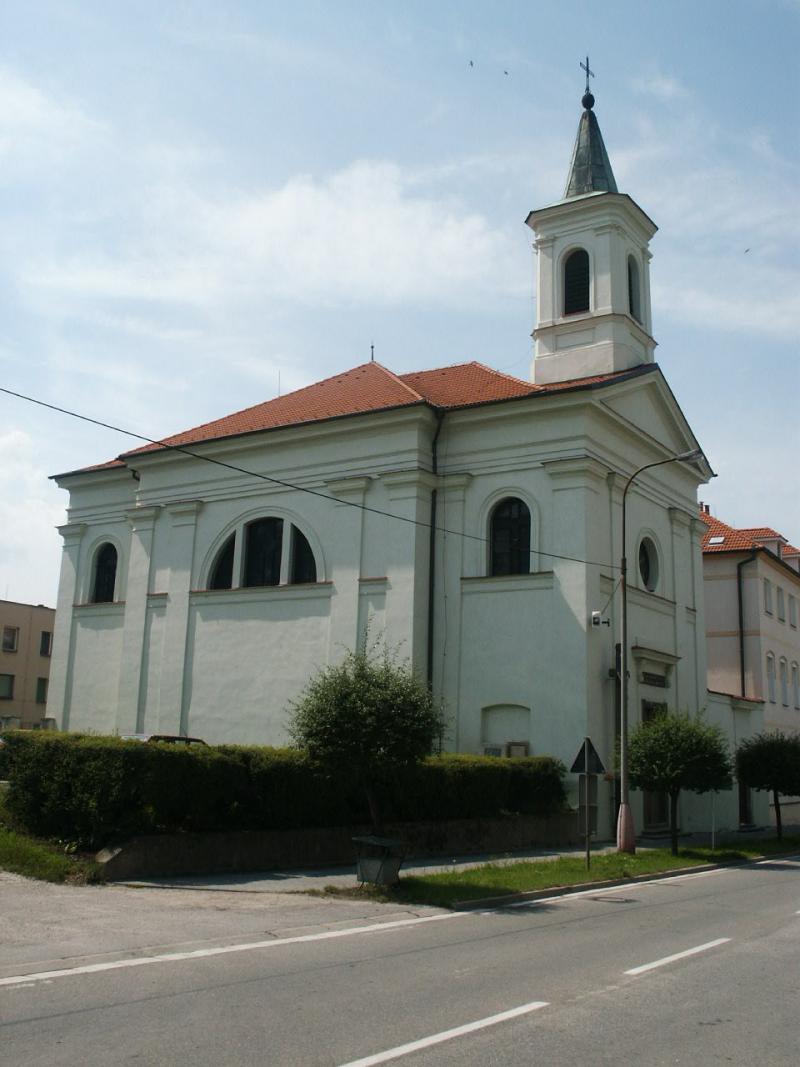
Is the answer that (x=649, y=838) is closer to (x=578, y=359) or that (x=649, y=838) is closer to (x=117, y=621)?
(x=578, y=359)

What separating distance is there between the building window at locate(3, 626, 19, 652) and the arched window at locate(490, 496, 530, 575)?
40.4 m

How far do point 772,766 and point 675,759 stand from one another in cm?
691

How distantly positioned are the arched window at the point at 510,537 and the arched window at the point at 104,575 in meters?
13.6

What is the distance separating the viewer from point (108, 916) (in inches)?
463

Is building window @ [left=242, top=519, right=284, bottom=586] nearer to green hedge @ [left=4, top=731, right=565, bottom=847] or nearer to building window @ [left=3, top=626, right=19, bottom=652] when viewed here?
green hedge @ [left=4, top=731, right=565, bottom=847]

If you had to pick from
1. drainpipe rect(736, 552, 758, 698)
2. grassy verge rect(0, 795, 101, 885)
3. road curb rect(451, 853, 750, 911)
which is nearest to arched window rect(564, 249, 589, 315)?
drainpipe rect(736, 552, 758, 698)

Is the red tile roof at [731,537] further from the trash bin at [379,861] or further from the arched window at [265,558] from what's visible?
the trash bin at [379,861]

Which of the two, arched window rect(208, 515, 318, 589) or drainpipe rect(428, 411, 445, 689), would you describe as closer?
drainpipe rect(428, 411, 445, 689)

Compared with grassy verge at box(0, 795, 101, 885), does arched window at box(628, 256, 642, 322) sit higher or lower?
higher

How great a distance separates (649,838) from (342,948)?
16685 mm

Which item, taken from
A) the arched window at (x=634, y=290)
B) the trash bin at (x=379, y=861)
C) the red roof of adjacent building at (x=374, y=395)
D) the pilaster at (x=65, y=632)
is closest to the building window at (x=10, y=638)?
the pilaster at (x=65, y=632)

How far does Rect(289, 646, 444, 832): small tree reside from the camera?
15.5 m

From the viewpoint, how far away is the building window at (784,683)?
40688mm

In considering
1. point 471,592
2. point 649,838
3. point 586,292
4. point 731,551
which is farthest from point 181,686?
point 731,551
